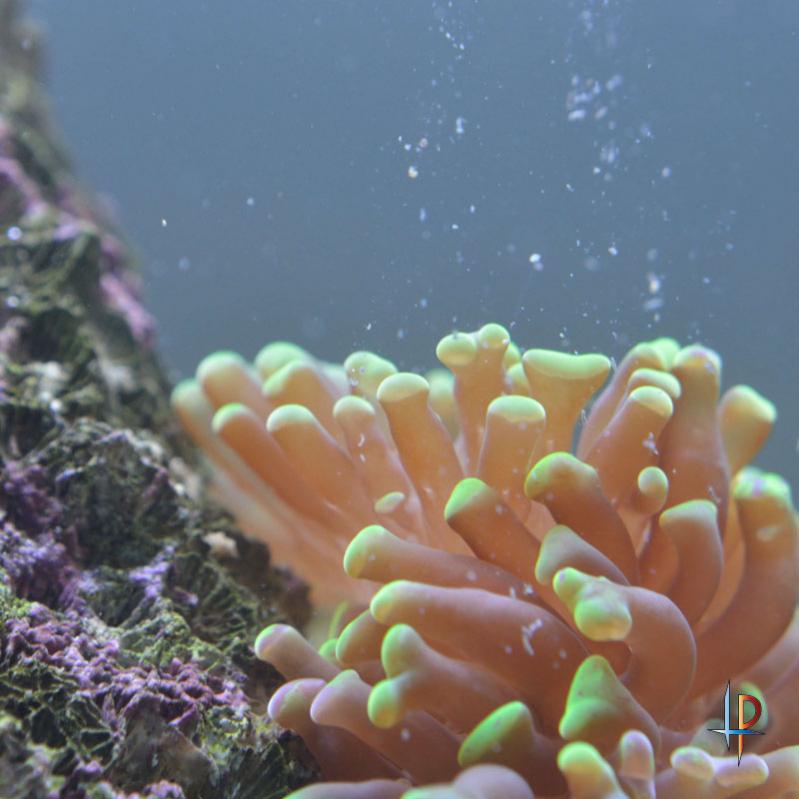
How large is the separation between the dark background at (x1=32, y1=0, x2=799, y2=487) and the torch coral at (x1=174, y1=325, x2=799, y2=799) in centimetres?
18

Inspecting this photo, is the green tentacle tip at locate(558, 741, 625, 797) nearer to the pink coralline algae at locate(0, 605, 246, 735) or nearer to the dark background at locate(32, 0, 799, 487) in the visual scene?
the pink coralline algae at locate(0, 605, 246, 735)

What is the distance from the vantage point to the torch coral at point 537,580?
3.79 ft

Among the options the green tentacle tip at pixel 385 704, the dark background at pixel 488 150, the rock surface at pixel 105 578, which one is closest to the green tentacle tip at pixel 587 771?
the green tentacle tip at pixel 385 704

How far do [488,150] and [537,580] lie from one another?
2.99 feet

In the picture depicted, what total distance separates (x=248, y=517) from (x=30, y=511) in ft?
2.25

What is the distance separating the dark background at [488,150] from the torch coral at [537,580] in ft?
0.58

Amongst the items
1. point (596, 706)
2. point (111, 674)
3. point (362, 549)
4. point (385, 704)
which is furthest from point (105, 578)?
point (596, 706)

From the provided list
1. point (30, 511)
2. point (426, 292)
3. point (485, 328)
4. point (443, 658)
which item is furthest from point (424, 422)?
point (30, 511)

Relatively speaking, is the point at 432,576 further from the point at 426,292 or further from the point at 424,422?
the point at 426,292

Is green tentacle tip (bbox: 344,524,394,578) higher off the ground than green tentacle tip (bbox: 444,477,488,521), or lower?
lower

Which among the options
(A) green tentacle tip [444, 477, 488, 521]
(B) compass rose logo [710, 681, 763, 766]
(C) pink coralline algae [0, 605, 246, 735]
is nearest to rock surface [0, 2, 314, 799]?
(C) pink coralline algae [0, 605, 246, 735]

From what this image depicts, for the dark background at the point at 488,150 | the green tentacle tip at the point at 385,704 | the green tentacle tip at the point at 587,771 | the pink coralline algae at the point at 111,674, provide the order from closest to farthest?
the green tentacle tip at the point at 587,771
the green tentacle tip at the point at 385,704
the pink coralline algae at the point at 111,674
the dark background at the point at 488,150

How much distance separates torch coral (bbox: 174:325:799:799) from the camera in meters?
1.15

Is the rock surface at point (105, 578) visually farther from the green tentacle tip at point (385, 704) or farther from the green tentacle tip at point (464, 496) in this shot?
the green tentacle tip at point (464, 496)
